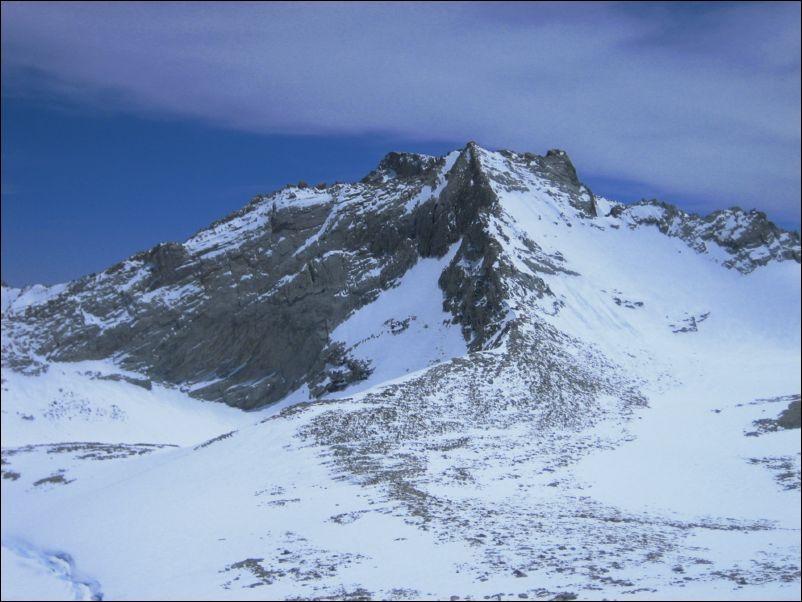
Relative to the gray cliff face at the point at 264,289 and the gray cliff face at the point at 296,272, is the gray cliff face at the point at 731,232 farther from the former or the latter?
the gray cliff face at the point at 264,289

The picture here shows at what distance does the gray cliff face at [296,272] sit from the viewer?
63750 millimetres

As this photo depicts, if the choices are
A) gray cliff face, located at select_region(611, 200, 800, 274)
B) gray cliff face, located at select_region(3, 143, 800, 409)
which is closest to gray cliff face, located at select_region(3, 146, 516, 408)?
gray cliff face, located at select_region(3, 143, 800, 409)

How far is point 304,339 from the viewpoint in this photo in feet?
221

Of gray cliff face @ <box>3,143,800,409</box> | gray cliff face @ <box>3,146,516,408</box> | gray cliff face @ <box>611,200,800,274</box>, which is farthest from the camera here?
gray cliff face @ <box>611,200,800,274</box>

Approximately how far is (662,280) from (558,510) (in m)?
51.0

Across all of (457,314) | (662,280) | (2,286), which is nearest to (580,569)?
(457,314)

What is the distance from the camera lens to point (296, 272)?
72.8 metres

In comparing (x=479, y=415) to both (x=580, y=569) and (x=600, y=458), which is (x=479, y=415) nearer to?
(x=600, y=458)

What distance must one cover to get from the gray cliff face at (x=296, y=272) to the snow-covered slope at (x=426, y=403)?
0.99 ft

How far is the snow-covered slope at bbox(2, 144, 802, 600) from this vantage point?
1820 cm

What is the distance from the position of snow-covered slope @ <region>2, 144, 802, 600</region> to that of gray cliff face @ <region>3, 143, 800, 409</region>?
301 millimetres

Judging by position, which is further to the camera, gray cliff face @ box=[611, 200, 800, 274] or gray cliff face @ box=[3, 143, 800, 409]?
gray cliff face @ box=[611, 200, 800, 274]

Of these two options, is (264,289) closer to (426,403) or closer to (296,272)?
(296,272)

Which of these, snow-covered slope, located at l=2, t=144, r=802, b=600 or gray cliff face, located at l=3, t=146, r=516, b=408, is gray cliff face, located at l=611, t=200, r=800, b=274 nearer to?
snow-covered slope, located at l=2, t=144, r=802, b=600
